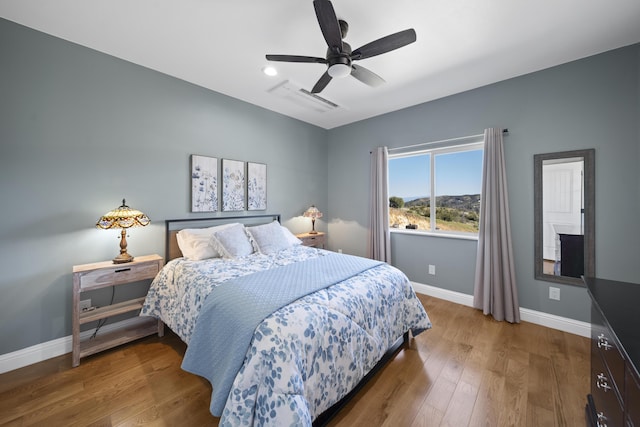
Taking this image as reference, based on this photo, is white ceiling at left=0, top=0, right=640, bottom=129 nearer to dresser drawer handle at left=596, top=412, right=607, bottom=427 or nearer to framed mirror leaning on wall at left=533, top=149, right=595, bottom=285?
framed mirror leaning on wall at left=533, top=149, right=595, bottom=285

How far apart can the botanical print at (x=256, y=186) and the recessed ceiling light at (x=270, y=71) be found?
124 centimetres

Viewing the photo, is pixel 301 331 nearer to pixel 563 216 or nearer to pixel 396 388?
pixel 396 388

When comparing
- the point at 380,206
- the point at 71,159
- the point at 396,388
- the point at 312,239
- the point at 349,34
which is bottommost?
the point at 396,388

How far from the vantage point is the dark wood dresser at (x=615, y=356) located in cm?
87

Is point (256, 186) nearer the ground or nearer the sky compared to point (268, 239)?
nearer the sky

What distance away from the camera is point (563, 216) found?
256 cm

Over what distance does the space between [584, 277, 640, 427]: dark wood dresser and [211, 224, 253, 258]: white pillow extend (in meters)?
2.64

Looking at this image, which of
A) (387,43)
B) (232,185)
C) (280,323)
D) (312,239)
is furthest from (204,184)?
(387,43)

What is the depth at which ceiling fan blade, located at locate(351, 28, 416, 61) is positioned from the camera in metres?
1.65

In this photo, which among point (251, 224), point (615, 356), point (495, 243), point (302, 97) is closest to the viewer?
point (615, 356)

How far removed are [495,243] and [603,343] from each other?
70.6 inches

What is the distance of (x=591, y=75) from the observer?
7.89 feet

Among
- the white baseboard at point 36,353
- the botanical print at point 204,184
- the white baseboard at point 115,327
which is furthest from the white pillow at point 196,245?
the white baseboard at point 36,353

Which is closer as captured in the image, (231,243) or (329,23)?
(329,23)
